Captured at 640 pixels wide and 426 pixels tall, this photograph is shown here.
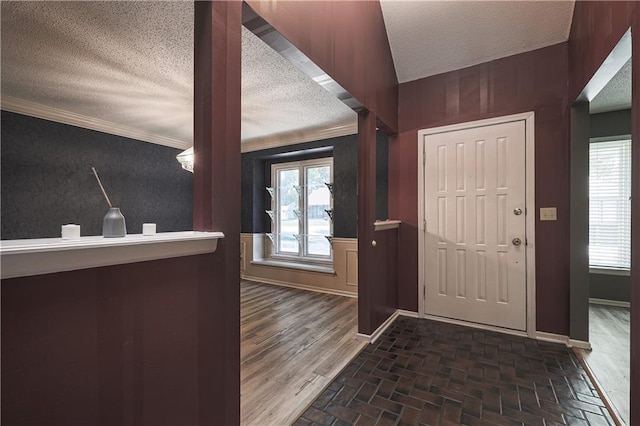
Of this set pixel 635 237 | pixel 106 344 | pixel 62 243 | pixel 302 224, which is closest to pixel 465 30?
pixel 635 237

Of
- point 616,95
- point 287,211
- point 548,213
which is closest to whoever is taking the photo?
point 548,213

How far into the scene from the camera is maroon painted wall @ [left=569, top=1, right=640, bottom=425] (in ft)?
4.43

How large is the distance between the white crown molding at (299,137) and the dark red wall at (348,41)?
0.98 meters

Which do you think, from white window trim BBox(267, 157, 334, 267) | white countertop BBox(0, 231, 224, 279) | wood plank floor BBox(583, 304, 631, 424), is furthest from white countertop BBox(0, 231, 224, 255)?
white window trim BBox(267, 157, 334, 267)

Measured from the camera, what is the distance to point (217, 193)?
1.18m

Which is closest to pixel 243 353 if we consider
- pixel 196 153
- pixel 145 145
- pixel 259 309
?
pixel 259 309

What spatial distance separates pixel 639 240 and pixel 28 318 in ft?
7.92

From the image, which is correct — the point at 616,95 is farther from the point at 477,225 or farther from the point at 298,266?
the point at 298,266

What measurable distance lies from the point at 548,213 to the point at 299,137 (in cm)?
341

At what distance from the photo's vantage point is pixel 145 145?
439 centimetres

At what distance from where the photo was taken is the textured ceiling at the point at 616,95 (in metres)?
2.81

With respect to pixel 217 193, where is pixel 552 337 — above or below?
below

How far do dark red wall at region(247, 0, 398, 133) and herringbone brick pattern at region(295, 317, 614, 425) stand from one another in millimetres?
2207

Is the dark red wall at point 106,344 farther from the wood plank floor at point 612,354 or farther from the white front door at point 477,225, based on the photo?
the white front door at point 477,225
